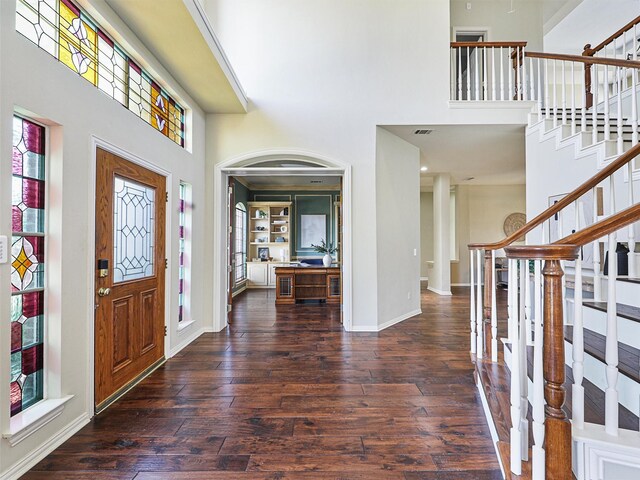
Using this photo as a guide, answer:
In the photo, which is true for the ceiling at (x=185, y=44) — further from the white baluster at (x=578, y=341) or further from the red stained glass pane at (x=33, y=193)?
the white baluster at (x=578, y=341)

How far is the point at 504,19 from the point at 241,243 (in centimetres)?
716

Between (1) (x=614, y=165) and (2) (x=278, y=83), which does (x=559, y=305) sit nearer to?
(1) (x=614, y=165)

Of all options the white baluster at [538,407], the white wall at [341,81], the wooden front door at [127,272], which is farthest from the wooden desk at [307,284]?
the white baluster at [538,407]

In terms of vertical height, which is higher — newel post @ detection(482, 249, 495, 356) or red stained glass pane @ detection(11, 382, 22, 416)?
newel post @ detection(482, 249, 495, 356)

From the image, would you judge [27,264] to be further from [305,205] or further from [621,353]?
[305,205]

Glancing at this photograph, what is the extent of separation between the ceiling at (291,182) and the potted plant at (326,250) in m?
1.49

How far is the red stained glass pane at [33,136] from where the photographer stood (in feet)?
6.04

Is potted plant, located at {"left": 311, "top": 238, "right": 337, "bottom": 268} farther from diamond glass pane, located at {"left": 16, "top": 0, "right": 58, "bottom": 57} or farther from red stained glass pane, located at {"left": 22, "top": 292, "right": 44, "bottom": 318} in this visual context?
diamond glass pane, located at {"left": 16, "top": 0, "right": 58, "bottom": 57}

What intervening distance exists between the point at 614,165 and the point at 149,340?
391 centimetres

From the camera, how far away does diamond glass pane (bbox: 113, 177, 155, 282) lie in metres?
2.62

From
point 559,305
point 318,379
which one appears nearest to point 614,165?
point 559,305

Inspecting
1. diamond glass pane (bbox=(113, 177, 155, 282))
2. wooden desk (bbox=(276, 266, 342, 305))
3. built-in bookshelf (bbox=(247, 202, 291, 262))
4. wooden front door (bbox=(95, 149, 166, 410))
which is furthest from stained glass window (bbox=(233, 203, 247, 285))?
diamond glass pane (bbox=(113, 177, 155, 282))

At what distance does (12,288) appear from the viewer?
1732 mm

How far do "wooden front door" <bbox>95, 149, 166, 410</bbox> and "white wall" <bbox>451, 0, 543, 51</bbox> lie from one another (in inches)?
244
